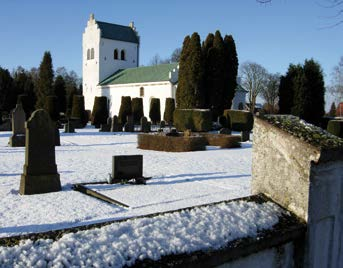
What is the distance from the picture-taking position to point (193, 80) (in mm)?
33562

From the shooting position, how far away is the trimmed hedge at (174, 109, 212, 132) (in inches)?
1011

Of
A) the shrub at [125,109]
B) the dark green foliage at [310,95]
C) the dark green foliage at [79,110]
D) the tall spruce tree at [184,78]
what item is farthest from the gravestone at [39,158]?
the shrub at [125,109]

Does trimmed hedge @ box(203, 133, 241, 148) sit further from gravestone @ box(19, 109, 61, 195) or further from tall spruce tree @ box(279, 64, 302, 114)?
tall spruce tree @ box(279, 64, 302, 114)

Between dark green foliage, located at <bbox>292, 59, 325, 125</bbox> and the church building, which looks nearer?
dark green foliage, located at <bbox>292, 59, 325, 125</bbox>

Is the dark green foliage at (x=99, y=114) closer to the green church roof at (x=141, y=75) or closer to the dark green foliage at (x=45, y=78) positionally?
the dark green foliage at (x=45, y=78)

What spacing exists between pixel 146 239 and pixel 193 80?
32394 mm

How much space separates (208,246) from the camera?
1.75m

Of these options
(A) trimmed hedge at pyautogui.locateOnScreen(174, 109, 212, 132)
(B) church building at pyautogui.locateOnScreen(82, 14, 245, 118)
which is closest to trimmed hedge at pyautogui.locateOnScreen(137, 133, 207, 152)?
(A) trimmed hedge at pyautogui.locateOnScreen(174, 109, 212, 132)

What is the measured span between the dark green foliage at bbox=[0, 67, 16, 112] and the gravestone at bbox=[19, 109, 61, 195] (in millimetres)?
33608

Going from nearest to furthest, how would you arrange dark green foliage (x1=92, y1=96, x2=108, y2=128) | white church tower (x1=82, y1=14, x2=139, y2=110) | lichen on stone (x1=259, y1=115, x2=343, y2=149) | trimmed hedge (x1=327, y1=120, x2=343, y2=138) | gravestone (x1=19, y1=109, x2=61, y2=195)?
lichen on stone (x1=259, y1=115, x2=343, y2=149), gravestone (x1=19, y1=109, x2=61, y2=195), trimmed hedge (x1=327, y1=120, x2=343, y2=138), dark green foliage (x1=92, y1=96, x2=108, y2=128), white church tower (x1=82, y1=14, x2=139, y2=110)

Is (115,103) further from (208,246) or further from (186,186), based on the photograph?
(208,246)

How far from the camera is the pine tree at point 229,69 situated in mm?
35656

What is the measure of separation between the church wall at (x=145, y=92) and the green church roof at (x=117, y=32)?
8.01 meters

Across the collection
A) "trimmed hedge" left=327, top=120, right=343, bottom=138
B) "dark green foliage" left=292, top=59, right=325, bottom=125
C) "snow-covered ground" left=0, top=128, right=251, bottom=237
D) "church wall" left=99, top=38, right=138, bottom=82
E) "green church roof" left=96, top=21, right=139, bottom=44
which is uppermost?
"green church roof" left=96, top=21, right=139, bottom=44
